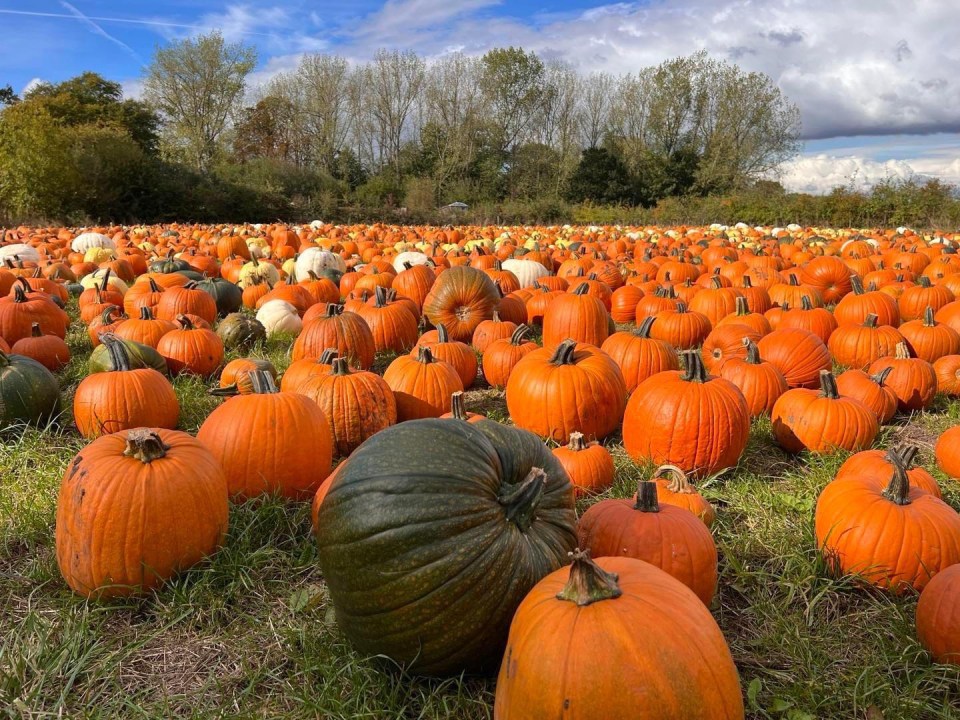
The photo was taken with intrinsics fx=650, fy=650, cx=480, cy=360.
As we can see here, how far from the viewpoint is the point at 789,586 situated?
2.60m

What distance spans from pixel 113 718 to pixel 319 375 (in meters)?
2.15

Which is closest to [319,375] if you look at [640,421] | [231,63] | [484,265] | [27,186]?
[640,421]

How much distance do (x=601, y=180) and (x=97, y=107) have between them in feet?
99.0

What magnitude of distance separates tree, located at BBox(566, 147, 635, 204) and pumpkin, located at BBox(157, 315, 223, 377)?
129ft

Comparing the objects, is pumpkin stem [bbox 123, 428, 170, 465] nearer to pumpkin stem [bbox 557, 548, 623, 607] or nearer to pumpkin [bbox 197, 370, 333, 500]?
pumpkin [bbox 197, 370, 333, 500]

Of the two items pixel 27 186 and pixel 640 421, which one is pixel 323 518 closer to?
pixel 640 421

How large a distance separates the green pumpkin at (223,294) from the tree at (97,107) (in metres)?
30.4

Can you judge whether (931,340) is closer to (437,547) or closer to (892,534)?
(892,534)

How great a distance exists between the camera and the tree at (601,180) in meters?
42.8

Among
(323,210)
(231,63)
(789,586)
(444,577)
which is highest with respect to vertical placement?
(231,63)

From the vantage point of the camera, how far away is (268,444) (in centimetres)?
315

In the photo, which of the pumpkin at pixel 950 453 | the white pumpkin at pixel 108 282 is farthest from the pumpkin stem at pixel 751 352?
the white pumpkin at pixel 108 282

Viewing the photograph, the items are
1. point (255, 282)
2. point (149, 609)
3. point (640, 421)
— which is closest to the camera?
point (149, 609)

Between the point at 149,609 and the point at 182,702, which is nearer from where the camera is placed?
the point at 182,702
